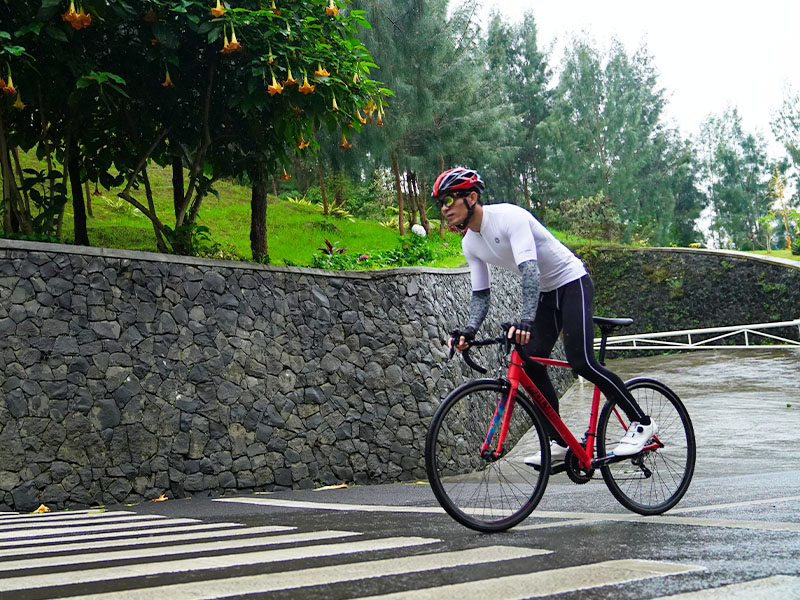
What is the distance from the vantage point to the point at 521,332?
168 inches

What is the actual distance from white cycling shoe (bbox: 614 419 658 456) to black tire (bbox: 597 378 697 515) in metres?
0.04

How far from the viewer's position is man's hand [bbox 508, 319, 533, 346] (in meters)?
4.26

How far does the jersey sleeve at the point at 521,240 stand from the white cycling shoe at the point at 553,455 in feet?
3.42

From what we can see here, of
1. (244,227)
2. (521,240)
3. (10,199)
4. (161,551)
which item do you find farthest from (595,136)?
(161,551)

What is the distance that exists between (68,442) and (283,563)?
19.5 ft

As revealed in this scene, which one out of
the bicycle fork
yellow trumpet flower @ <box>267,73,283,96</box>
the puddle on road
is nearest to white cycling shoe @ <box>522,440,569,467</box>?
the bicycle fork

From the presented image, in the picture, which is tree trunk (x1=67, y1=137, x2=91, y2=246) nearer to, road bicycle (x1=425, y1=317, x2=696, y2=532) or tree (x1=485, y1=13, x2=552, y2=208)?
road bicycle (x1=425, y1=317, x2=696, y2=532)

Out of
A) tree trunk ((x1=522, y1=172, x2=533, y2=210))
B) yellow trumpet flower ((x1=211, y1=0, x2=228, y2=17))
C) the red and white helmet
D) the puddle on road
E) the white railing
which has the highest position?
tree trunk ((x1=522, y1=172, x2=533, y2=210))

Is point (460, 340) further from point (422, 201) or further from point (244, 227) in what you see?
point (422, 201)

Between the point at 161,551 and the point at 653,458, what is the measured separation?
2.90m

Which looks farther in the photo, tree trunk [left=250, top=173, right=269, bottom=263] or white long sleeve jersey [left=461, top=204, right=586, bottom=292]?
tree trunk [left=250, top=173, right=269, bottom=263]

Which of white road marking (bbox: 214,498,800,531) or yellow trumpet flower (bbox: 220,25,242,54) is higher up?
yellow trumpet flower (bbox: 220,25,242,54)

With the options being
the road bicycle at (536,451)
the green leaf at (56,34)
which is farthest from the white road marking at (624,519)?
the green leaf at (56,34)

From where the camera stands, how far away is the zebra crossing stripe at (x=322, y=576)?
2701 mm
